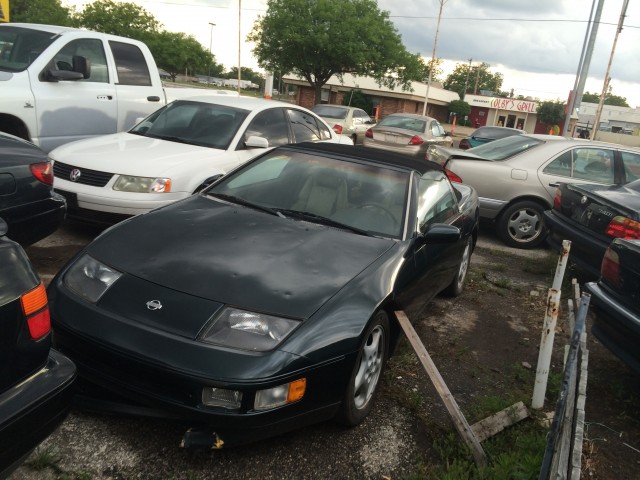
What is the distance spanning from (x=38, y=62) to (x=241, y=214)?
446cm

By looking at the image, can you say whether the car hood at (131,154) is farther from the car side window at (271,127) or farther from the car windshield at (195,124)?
the car side window at (271,127)

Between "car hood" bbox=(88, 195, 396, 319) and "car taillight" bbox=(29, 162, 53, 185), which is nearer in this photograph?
"car hood" bbox=(88, 195, 396, 319)

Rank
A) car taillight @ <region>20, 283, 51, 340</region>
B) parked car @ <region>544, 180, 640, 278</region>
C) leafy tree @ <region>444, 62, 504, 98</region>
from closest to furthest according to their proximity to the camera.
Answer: car taillight @ <region>20, 283, 51, 340</region> → parked car @ <region>544, 180, 640, 278</region> → leafy tree @ <region>444, 62, 504, 98</region>

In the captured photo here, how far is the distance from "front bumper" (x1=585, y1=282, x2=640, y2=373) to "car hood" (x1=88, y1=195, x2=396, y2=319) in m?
1.52

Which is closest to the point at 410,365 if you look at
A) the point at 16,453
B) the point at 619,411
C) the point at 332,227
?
the point at 332,227

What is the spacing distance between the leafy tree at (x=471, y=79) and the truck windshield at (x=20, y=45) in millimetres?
101322

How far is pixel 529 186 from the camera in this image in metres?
7.29

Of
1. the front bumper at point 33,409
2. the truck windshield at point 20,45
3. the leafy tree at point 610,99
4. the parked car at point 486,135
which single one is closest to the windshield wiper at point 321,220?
the front bumper at point 33,409

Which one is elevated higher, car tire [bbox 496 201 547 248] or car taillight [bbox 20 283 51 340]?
car taillight [bbox 20 283 51 340]

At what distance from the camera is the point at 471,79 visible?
368 feet

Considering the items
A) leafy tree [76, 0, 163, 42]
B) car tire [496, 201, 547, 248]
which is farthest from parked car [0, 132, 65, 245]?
leafy tree [76, 0, 163, 42]

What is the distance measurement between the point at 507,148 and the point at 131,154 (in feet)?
17.1

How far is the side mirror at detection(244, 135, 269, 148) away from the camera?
621 cm

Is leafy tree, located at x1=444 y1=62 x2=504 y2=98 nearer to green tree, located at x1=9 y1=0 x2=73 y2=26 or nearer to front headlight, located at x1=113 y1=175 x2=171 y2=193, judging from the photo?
green tree, located at x1=9 y1=0 x2=73 y2=26
